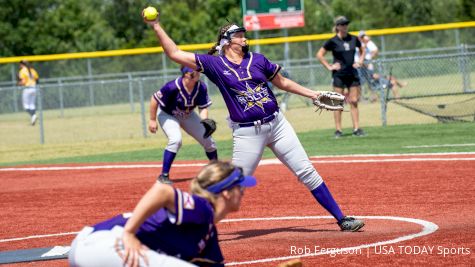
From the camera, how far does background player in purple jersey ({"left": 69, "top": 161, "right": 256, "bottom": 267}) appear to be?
5430 millimetres

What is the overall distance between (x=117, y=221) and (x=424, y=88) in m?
26.4

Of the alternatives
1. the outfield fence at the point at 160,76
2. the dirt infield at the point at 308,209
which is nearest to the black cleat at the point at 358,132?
the outfield fence at the point at 160,76

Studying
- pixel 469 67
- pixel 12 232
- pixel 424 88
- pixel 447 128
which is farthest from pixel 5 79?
pixel 12 232

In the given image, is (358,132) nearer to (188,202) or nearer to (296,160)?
(296,160)

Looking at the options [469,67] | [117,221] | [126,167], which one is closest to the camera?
[117,221]

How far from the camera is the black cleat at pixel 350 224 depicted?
9422 millimetres

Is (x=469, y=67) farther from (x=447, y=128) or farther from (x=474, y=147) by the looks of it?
(x=474, y=147)

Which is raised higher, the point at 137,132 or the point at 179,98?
the point at 179,98

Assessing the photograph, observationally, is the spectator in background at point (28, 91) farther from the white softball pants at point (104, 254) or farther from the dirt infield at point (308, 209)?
the white softball pants at point (104, 254)

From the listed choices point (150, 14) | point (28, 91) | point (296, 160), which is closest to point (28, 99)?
point (28, 91)

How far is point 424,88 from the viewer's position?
103 feet
